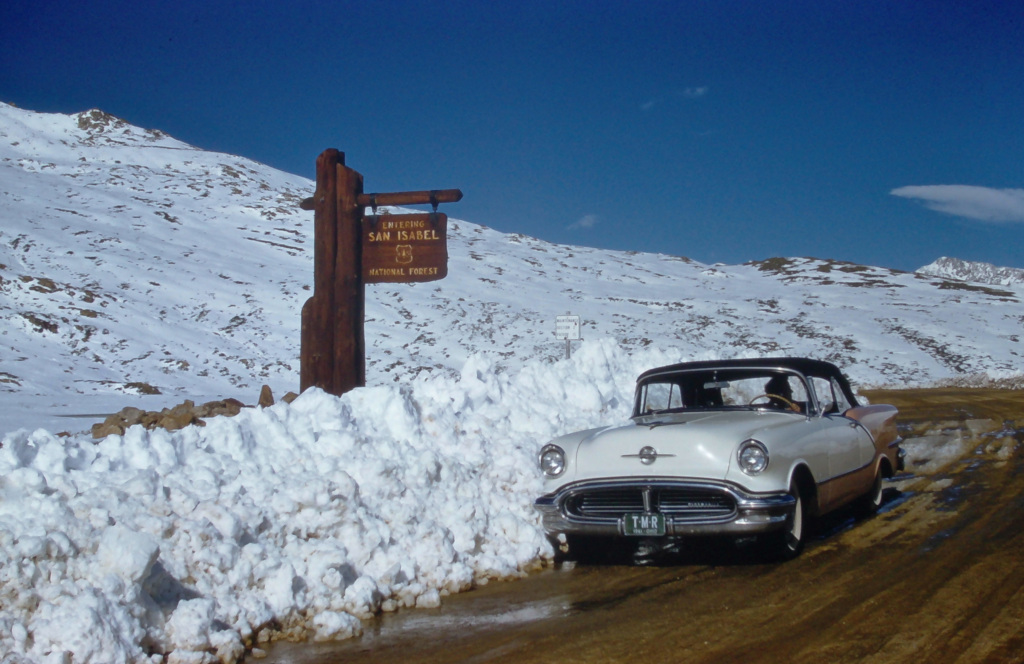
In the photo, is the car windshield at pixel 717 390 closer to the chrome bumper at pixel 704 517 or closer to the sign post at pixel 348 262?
the chrome bumper at pixel 704 517

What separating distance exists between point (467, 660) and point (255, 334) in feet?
91.1

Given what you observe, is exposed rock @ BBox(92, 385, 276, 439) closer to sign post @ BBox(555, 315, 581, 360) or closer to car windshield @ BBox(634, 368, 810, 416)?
car windshield @ BBox(634, 368, 810, 416)

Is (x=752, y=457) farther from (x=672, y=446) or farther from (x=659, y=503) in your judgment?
(x=659, y=503)

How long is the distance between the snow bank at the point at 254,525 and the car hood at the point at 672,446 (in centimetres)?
79

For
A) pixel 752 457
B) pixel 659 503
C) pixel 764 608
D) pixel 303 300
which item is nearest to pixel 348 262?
pixel 659 503

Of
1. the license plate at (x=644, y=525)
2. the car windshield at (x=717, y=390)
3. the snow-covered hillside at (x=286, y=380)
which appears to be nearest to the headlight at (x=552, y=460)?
the snow-covered hillside at (x=286, y=380)

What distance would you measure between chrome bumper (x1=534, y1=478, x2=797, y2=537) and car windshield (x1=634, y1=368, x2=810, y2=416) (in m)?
1.37

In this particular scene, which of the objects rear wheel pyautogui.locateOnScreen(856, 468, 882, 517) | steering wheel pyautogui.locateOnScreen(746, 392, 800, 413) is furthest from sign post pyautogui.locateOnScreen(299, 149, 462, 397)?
rear wheel pyautogui.locateOnScreen(856, 468, 882, 517)

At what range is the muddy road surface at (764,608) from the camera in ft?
14.2

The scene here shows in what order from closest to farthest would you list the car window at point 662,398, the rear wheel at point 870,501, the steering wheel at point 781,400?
the steering wheel at point 781,400 → the car window at point 662,398 → the rear wheel at point 870,501

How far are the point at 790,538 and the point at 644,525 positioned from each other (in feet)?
3.47

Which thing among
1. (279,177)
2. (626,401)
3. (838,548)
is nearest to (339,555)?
(838,548)

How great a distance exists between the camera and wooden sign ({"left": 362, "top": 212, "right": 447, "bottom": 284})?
363 inches

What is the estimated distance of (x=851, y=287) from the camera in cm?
5322
